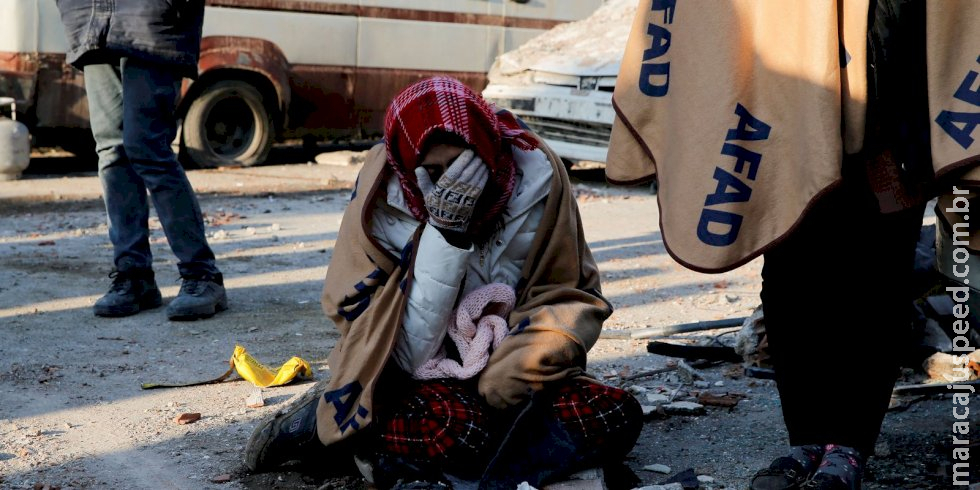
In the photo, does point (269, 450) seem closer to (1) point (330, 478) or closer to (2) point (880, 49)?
(1) point (330, 478)

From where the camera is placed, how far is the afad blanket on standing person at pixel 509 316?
3053mm

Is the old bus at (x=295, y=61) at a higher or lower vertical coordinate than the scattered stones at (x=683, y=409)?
higher

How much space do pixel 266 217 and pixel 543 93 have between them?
3.11 meters

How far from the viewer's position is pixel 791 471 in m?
2.88

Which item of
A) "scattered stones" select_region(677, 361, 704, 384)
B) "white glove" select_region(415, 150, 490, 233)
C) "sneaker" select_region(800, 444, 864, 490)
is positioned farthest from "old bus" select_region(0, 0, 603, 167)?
"sneaker" select_region(800, 444, 864, 490)

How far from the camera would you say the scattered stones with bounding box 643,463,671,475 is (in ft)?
10.9

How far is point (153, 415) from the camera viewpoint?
3844mm

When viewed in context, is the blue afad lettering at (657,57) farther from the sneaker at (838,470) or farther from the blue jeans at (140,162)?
the blue jeans at (140,162)

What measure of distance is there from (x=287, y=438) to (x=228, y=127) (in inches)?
307

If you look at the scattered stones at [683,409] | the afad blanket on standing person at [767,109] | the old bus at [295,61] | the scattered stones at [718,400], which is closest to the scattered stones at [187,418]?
the scattered stones at [683,409]

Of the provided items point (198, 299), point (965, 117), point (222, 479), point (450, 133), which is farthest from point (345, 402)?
point (198, 299)

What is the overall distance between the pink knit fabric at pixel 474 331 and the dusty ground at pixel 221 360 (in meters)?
0.43

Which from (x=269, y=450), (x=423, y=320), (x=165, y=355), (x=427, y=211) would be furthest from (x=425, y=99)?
(x=165, y=355)

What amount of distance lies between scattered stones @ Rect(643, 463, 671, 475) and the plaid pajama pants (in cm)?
22
